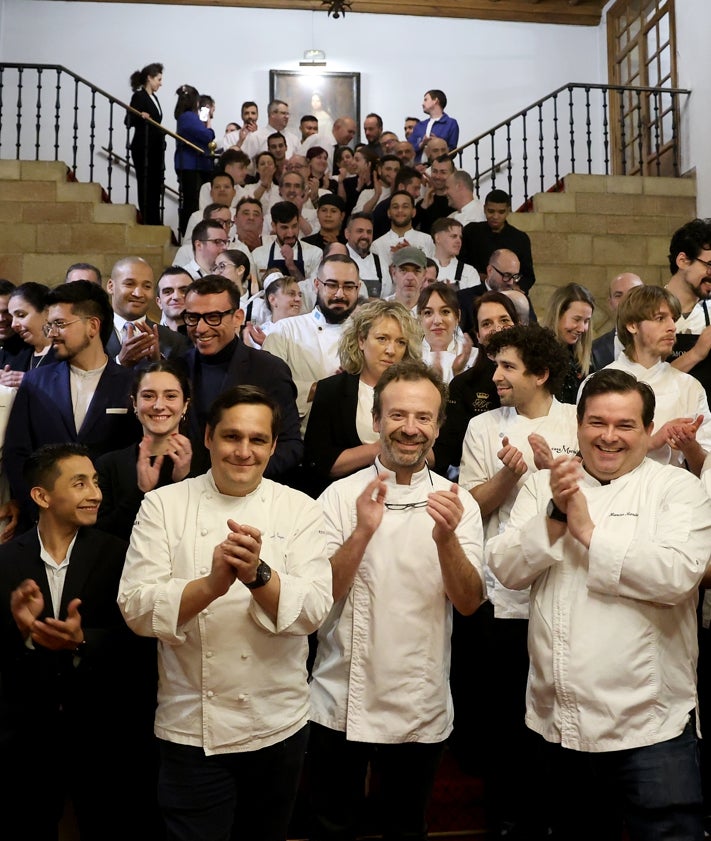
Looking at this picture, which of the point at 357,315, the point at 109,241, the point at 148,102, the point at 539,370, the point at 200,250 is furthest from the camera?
the point at 148,102

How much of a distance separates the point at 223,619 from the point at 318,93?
1080 centimetres

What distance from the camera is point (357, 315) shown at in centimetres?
354

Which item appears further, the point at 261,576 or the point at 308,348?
the point at 308,348

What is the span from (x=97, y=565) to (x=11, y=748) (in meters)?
0.51

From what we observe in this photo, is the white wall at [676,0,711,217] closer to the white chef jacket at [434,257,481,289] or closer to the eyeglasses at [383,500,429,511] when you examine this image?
the white chef jacket at [434,257,481,289]

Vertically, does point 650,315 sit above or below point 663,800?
above

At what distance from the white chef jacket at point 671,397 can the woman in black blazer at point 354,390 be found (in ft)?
2.44

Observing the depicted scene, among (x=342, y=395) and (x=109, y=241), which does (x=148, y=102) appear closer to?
(x=109, y=241)

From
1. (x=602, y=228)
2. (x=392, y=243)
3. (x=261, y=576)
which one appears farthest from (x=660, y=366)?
(x=602, y=228)

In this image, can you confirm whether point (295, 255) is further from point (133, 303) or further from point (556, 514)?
point (556, 514)

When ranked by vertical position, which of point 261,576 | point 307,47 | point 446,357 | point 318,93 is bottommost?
point 261,576

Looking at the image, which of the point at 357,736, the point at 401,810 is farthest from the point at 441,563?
the point at 401,810

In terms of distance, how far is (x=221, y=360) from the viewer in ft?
11.4

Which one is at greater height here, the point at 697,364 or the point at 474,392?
the point at 697,364
